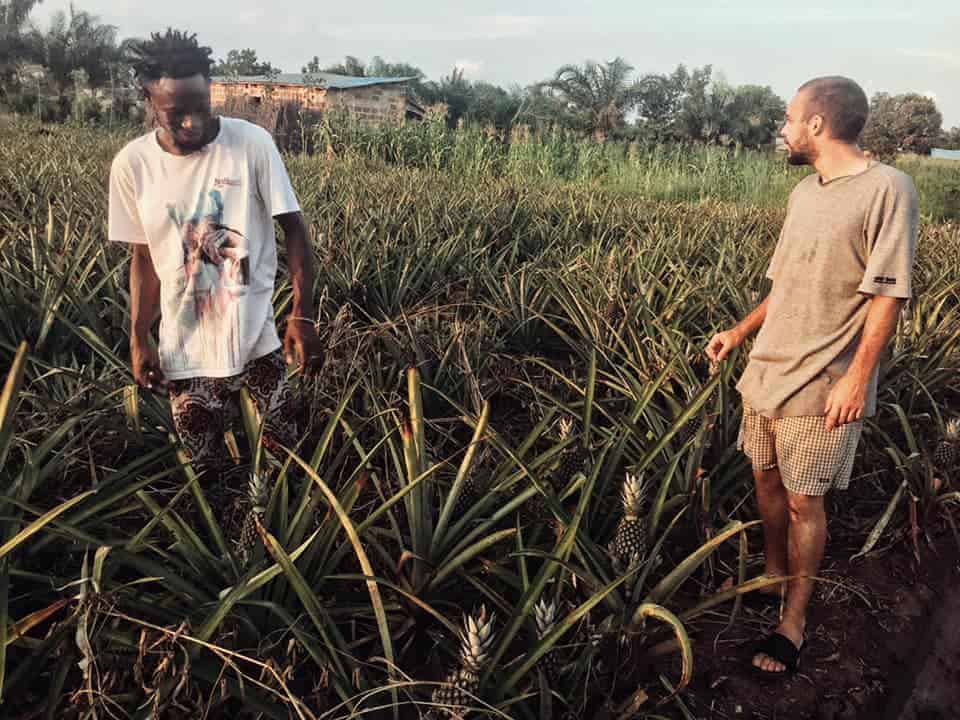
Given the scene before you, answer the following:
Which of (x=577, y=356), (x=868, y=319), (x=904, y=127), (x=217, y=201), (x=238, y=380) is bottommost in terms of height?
(x=577, y=356)

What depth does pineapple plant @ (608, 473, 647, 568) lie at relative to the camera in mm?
1477

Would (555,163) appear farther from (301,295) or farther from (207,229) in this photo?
(207,229)

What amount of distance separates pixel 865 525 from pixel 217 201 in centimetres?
213

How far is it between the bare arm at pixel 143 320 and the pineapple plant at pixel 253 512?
529mm

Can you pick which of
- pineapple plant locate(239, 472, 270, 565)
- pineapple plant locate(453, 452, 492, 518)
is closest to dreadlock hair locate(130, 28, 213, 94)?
pineapple plant locate(239, 472, 270, 565)

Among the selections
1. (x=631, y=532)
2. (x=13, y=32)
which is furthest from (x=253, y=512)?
(x=13, y=32)

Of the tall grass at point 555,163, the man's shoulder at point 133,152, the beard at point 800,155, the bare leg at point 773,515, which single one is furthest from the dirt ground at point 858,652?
the tall grass at point 555,163

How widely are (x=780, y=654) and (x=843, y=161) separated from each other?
1.11m

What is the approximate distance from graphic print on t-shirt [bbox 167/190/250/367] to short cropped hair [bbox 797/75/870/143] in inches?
52.1

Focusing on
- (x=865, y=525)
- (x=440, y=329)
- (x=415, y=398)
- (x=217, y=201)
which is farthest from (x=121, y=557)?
(x=865, y=525)

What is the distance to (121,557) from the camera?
4.40 feet

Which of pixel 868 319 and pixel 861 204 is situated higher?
pixel 861 204

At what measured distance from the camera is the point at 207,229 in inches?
64.6

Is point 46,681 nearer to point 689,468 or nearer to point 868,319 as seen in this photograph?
point 689,468
